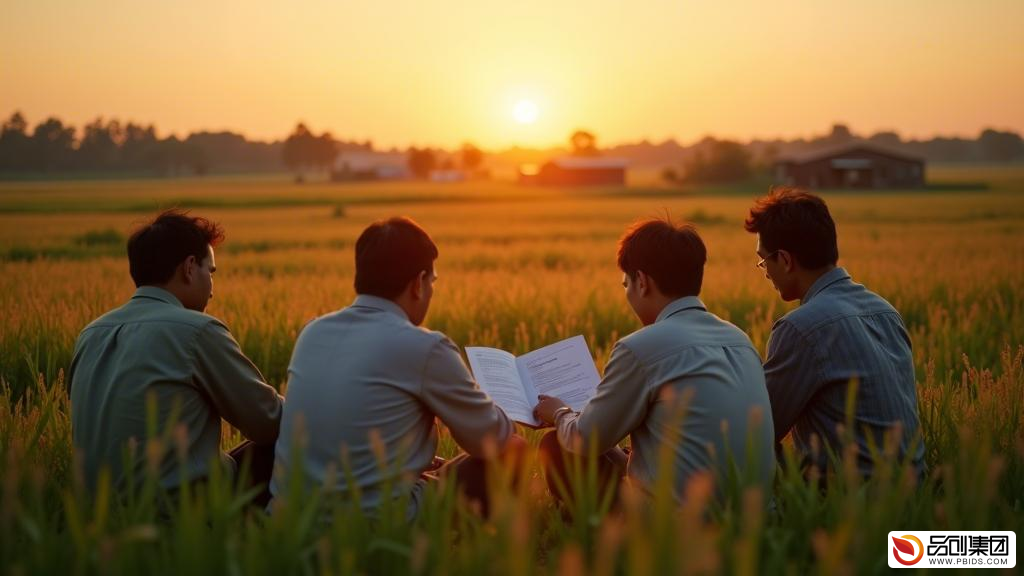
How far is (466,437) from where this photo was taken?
397cm

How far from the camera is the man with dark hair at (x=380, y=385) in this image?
3.71 metres

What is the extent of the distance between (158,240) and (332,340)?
1.15 metres

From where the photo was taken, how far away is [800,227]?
4.54 meters

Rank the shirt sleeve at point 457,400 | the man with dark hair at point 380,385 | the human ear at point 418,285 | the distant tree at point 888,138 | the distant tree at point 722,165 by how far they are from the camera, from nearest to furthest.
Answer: the man with dark hair at point 380,385 < the shirt sleeve at point 457,400 < the human ear at point 418,285 < the distant tree at point 722,165 < the distant tree at point 888,138

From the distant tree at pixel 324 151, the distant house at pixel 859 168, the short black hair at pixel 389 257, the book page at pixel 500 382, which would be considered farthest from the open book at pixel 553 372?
the distant tree at pixel 324 151

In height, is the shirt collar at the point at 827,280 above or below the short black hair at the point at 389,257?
below

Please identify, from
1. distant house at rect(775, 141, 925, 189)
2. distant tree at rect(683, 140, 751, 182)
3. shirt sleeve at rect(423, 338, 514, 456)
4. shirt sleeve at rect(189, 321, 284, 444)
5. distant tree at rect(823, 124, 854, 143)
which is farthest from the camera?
distant tree at rect(823, 124, 854, 143)

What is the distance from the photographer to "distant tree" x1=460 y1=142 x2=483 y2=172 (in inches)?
5822

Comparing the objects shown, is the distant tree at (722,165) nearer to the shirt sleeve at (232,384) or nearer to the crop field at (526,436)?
the crop field at (526,436)

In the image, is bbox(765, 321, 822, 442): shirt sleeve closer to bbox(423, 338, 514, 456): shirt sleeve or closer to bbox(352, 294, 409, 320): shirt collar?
bbox(423, 338, 514, 456): shirt sleeve

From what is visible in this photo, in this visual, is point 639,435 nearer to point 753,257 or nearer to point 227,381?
point 227,381

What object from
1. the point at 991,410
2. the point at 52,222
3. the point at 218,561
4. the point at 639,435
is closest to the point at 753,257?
the point at 991,410

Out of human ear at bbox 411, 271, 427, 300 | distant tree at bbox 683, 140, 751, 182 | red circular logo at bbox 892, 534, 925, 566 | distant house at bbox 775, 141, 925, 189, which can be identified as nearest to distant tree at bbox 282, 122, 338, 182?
distant tree at bbox 683, 140, 751, 182

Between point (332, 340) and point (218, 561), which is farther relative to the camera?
point (332, 340)
